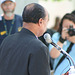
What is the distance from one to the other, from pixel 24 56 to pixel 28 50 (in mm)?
50

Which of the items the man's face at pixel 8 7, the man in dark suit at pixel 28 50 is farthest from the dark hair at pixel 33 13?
the man's face at pixel 8 7

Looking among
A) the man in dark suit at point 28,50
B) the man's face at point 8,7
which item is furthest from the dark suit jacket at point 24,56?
the man's face at point 8,7

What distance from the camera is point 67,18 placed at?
6.59 feet

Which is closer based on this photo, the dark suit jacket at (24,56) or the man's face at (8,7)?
the dark suit jacket at (24,56)

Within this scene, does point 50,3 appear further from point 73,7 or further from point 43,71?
point 43,71

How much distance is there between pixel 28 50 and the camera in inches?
43.6

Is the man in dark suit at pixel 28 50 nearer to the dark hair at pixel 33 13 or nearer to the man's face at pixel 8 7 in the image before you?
the dark hair at pixel 33 13

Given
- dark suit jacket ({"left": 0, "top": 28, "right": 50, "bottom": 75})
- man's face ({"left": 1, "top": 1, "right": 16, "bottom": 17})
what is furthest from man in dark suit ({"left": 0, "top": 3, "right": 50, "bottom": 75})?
man's face ({"left": 1, "top": 1, "right": 16, "bottom": 17})

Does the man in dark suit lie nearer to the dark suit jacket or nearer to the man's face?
the dark suit jacket

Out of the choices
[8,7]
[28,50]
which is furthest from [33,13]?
[8,7]

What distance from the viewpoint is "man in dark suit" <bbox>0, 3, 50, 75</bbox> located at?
1090 millimetres

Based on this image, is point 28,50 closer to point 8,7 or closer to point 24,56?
point 24,56

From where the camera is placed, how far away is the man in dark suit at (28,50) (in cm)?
109

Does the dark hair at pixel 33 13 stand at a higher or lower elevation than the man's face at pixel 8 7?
higher
